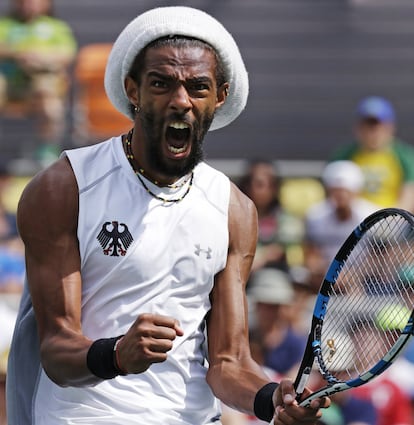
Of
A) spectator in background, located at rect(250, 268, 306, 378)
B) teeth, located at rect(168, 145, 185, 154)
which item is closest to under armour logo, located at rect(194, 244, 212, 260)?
teeth, located at rect(168, 145, 185, 154)

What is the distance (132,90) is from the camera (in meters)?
3.96

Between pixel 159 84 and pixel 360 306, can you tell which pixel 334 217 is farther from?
pixel 159 84

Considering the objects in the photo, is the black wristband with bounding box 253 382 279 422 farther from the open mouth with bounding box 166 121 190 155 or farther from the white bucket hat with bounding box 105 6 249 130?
the white bucket hat with bounding box 105 6 249 130

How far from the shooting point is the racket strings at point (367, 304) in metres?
3.93

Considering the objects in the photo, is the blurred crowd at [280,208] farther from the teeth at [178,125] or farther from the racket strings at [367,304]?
the teeth at [178,125]

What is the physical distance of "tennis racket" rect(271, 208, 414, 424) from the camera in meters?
3.69

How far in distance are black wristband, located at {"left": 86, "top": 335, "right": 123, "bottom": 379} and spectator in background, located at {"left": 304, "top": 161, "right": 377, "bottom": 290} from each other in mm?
4924

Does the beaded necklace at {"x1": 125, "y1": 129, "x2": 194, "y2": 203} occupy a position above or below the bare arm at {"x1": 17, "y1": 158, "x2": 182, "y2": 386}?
above

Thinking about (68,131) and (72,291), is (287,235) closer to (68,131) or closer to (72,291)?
(68,131)

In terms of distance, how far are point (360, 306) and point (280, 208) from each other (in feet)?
15.5

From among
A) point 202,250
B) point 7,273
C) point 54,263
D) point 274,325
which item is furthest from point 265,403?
point 7,273

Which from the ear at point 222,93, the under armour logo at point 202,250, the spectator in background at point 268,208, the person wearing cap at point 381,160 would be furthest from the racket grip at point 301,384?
the person wearing cap at point 381,160

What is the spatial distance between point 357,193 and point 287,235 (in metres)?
0.63

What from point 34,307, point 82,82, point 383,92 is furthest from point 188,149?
point 383,92
